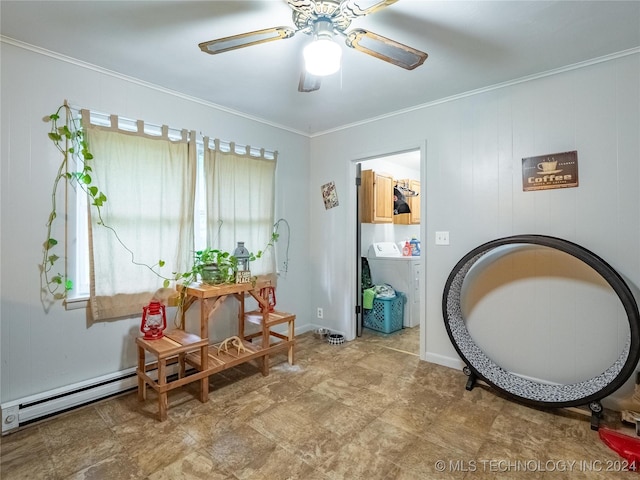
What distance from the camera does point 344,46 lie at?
6.52 feet

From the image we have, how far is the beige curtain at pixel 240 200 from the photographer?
2824 millimetres

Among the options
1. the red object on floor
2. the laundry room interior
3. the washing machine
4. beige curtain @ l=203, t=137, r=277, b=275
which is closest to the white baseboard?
the laundry room interior

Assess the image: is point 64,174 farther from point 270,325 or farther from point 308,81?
point 270,325

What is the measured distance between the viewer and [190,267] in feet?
8.80

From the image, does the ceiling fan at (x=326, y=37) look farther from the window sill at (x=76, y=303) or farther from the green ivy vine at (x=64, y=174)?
the window sill at (x=76, y=303)

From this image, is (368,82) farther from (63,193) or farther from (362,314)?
(362,314)

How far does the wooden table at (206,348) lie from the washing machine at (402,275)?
5.70 feet

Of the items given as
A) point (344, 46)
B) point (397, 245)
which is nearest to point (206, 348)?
point (344, 46)

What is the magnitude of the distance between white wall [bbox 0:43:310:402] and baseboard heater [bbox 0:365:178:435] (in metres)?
0.04

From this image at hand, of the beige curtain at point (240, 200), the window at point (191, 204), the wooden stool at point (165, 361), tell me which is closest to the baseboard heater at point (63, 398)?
the wooden stool at point (165, 361)

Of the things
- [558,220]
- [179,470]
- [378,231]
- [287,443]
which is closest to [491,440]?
[287,443]

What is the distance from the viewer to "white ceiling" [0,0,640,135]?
1646mm

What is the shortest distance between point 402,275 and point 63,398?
11.1ft

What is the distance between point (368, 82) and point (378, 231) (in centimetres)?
245
